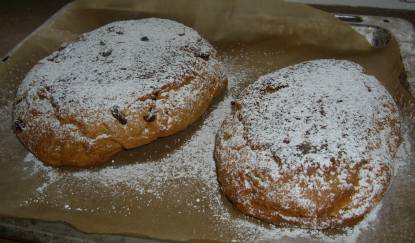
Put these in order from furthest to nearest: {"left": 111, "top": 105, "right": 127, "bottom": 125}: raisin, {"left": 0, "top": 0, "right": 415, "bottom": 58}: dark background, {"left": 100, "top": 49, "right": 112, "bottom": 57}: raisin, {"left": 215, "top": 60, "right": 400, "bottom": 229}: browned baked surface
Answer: {"left": 0, "top": 0, "right": 415, "bottom": 58}: dark background < {"left": 100, "top": 49, "right": 112, "bottom": 57}: raisin < {"left": 111, "top": 105, "right": 127, "bottom": 125}: raisin < {"left": 215, "top": 60, "right": 400, "bottom": 229}: browned baked surface

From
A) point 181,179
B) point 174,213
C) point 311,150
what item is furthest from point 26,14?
point 311,150

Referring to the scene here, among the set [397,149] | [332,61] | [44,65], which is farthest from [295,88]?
[44,65]

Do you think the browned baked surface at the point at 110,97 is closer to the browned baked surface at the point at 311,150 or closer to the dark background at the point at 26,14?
the browned baked surface at the point at 311,150

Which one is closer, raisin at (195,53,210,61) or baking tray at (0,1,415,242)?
baking tray at (0,1,415,242)

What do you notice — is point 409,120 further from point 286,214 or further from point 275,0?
point 275,0

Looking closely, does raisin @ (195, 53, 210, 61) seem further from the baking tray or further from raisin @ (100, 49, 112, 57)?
raisin @ (100, 49, 112, 57)

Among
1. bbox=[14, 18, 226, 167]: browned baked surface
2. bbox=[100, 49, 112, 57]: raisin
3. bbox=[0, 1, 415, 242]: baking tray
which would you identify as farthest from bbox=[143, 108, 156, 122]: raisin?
bbox=[100, 49, 112, 57]: raisin

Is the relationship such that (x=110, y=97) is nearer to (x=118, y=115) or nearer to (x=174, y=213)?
(x=118, y=115)

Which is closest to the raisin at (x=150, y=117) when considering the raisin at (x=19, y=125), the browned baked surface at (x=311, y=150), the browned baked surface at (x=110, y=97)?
the browned baked surface at (x=110, y=97)
